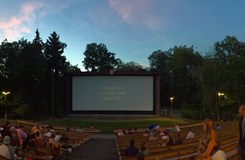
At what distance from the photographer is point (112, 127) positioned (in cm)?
3875

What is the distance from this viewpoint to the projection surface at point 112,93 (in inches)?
1852

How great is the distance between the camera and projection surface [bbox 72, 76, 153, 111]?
47.0 m

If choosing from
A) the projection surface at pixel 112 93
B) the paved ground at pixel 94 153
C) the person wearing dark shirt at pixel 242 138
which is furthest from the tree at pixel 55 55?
the person wearing dark shirt at pixel 242 138

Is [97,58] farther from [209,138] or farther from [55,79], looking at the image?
[209,138]

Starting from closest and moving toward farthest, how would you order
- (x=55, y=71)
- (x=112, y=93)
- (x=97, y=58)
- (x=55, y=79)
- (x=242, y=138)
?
(x=242, y=138), (x=112, y=93), (x=55, y=79), (x=55, y=71), (x=97, y=58)

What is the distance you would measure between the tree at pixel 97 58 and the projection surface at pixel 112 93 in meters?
53.4

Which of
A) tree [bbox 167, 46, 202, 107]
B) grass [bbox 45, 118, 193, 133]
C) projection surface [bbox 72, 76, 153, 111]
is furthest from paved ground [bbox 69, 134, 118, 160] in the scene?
tree [bbox 167, 46, 202, 107]

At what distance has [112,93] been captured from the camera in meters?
47.2

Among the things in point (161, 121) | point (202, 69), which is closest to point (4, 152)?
point (161, 121)

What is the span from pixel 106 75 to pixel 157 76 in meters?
6.43

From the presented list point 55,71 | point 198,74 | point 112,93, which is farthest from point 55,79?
point 198,74

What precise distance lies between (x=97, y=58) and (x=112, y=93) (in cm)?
5675

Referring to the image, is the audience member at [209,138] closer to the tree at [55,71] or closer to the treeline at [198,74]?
the treeline at [198,74]

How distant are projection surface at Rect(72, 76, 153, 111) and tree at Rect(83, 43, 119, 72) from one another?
5341 cm
